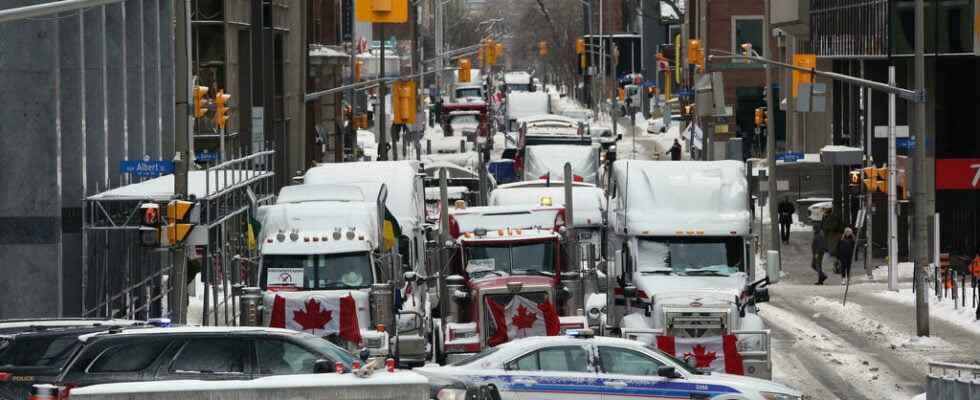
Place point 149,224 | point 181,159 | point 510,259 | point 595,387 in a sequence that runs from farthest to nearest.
Result: 1. point 510,259
2. point 181,159
3. point 149,224
4. point 595,387

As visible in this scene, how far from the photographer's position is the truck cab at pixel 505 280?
28.1 m

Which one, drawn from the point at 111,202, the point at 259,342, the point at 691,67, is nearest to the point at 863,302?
the point at 111,202

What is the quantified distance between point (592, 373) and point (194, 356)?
470 centimetres

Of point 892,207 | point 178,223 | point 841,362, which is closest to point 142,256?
point 178,223

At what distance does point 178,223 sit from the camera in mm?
27781

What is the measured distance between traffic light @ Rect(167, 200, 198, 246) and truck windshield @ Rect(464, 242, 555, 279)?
4.79m

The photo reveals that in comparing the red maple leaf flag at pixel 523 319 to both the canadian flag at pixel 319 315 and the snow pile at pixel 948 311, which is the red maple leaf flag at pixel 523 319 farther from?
the snow pile at pixel 948 311

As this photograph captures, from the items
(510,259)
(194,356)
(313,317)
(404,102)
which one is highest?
(404,102)

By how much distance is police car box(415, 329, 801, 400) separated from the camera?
21016 millimetres

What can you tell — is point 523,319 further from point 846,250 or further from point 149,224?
point 846,250

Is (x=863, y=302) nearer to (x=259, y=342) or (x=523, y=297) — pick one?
(x=523, y=297)

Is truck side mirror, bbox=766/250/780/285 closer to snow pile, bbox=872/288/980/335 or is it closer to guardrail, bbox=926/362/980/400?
guardrail, bbox=926/362/980/400

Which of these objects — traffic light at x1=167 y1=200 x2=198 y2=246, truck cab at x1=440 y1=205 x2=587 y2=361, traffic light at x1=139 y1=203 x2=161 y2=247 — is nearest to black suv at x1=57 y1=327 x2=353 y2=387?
traffic light at x1=139 y1=203 x2=161 y2=247

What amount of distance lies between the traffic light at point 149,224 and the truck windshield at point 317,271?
1.87m
